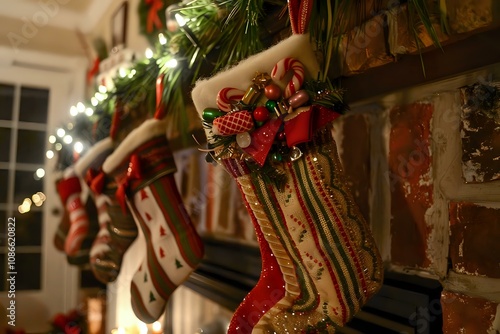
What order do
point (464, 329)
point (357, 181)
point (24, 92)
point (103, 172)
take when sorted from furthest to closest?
point (24, 92) → point (103, 172) → point (357, 181) → point (464, 329)

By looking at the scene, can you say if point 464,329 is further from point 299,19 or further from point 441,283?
point 299,19

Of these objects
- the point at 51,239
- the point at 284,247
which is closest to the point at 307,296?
the point at 284,247

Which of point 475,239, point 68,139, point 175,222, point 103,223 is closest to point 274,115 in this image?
point 475,239

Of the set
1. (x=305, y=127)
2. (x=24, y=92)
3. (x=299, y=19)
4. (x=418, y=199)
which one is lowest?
(x=418, y=199)

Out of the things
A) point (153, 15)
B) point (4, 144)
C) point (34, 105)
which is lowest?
point (4, 144)

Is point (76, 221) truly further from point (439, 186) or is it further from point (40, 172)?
point (439, 186)

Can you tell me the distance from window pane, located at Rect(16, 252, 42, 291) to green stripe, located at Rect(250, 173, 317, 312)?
75.7 inches

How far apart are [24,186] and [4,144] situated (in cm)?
23

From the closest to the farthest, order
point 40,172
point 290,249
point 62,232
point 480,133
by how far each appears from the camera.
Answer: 1. point 480,133
2. point 290,249
3. point 62,232
4. point 40,172

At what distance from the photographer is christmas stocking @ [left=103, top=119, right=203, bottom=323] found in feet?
3.20

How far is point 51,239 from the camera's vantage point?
2207 millimetres

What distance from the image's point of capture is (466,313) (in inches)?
22.5

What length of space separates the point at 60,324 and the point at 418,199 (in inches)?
66.8

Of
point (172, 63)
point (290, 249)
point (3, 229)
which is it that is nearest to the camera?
point (290, 249)
